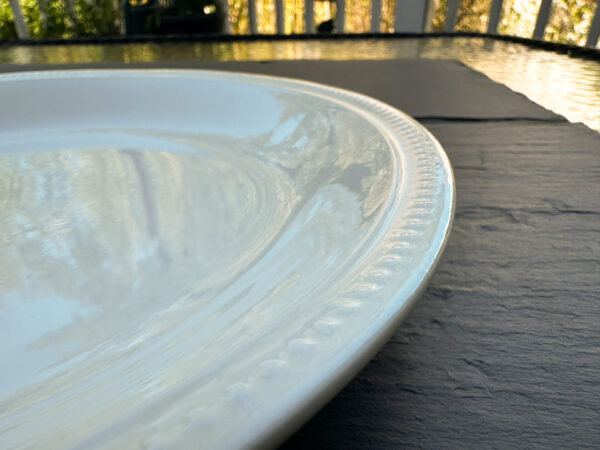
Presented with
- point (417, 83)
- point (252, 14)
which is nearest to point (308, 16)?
point (252, 14)

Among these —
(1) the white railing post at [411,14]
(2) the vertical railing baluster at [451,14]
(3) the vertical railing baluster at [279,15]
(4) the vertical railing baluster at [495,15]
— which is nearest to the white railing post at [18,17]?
(3) the vertical railing baluster at [279,15]

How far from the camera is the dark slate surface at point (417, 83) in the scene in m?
0.65

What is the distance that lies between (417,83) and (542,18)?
122cm

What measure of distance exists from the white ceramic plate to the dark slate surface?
253mm

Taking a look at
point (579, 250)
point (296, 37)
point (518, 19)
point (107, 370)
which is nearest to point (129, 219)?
point (107, 370)

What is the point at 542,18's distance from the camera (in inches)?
66.7

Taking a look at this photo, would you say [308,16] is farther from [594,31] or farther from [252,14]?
[594,31]

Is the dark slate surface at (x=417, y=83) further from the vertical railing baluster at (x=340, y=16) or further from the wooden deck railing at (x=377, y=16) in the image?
the vertical railing baluster at (x=340, y=16)

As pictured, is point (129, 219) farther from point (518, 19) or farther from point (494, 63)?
point (518, 19)

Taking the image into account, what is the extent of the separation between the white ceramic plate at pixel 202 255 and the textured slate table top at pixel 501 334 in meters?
0.07

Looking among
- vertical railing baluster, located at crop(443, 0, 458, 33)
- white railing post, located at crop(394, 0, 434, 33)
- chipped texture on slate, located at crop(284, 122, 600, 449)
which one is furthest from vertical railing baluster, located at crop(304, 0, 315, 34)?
chipped texture on slate, located at crop(284, 122, 600, 449)

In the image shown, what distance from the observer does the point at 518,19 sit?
2219mm

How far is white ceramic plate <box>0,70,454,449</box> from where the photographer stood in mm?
122

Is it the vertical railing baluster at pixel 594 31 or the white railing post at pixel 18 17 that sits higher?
the vertical railing baluster at pixel 594 31
